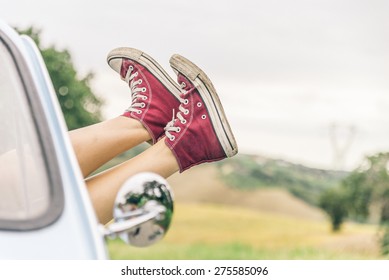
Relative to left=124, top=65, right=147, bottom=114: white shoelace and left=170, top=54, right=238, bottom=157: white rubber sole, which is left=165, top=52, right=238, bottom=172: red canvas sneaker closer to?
left=170, top=54, right=238, bottom=157: white rubber sole

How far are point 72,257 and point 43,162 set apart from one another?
200 mm

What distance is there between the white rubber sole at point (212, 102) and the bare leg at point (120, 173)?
148 mm

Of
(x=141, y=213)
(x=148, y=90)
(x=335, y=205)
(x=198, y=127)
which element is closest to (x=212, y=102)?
(x=198, y=127)

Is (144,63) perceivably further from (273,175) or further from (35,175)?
(273,175)

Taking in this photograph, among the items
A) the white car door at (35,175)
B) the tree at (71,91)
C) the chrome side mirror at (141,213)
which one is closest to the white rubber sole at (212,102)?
the white car door at (35,175)

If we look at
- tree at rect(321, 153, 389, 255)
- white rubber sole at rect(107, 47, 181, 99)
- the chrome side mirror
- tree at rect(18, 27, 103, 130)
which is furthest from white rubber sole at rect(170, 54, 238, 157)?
tree at rect(321, 153, 389, 255)

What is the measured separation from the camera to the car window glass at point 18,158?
1503 mm

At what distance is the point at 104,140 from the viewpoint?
239cm

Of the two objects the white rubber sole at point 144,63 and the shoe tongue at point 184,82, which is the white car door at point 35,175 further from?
the white rubber sole at point 144,63

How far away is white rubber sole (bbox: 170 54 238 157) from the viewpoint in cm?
229

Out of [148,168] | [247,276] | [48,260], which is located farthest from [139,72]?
[48,260]

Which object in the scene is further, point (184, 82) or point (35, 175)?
point (184, 82)

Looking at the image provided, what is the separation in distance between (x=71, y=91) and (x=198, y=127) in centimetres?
290

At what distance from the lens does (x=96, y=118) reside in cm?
496
